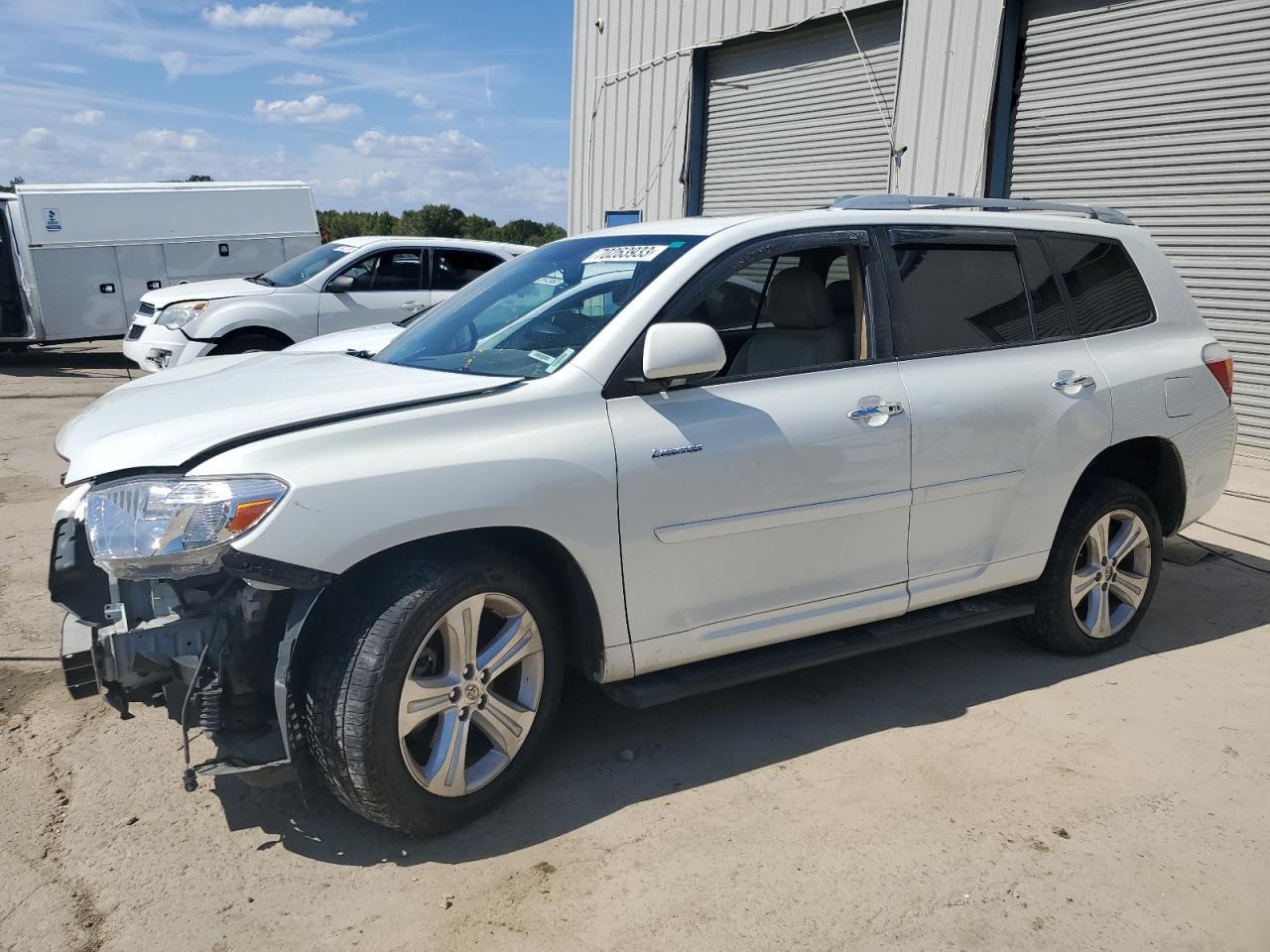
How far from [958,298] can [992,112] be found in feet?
21.6

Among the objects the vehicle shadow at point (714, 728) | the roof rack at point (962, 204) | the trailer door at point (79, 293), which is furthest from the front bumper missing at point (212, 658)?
the trailer door at point (79, 293)

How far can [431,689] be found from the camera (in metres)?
2.87

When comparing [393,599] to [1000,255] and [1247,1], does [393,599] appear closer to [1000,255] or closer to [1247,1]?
[1000,255]

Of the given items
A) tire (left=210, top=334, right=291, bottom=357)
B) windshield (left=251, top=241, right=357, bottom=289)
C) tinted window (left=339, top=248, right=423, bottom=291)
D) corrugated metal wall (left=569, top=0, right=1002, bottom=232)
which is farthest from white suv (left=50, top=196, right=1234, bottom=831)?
windshield (left=251, top=241, right=357, bottom=289)

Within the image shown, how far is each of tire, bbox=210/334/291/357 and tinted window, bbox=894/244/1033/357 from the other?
755 cm

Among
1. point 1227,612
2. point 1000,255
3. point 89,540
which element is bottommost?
point 1227,612

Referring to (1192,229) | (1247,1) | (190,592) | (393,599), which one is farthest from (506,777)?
(1247,1)

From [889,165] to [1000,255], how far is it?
6998mm

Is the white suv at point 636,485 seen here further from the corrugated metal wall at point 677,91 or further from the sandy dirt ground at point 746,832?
the corrugated metal wall at point 677,91

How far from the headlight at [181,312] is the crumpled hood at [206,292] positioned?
12 cm

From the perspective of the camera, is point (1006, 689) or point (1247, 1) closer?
point (1006, 689)

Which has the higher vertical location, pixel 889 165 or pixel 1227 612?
pixel 889 165

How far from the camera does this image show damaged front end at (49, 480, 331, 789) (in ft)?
8.63

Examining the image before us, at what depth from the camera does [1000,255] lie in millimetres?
4094
